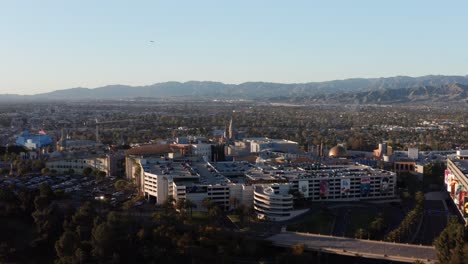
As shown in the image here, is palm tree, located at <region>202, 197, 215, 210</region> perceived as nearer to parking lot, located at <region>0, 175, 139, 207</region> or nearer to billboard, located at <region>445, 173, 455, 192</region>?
parking lot, located at <region>0, 175, 139, 207</region>

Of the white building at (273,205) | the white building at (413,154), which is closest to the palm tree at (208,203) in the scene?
the white building at (273,205)

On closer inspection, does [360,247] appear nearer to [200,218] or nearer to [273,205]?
[273,205]

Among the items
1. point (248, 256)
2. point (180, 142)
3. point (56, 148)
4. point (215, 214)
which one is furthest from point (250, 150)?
point (248, 256)

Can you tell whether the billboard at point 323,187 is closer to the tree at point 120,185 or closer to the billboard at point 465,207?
the billboard at point 465,207

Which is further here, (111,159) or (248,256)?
(111,159)

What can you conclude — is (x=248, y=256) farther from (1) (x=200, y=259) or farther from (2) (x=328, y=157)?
(2) (x=328, y=157)

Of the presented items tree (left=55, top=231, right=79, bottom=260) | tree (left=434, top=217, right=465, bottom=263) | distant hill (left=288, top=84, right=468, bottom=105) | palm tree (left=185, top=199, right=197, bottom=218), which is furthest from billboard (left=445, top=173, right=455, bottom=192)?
distant hill (left=288, top=84, right=468, bottom=105)

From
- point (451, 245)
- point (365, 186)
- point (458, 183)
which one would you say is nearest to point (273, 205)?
point (365, 186)
